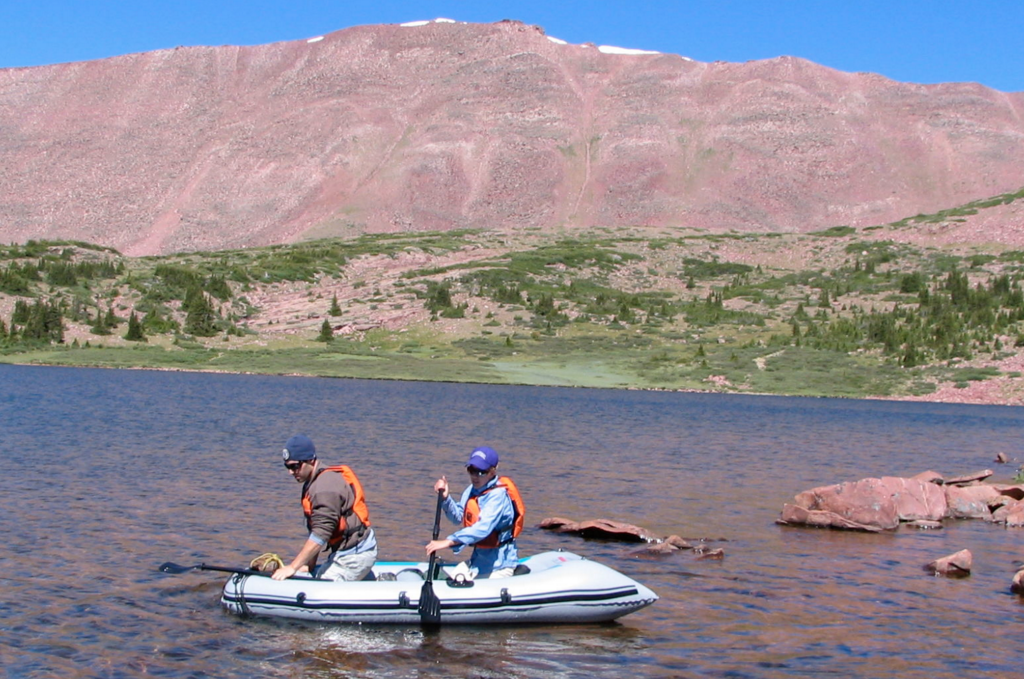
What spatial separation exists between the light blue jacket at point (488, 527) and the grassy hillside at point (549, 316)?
4858 cm

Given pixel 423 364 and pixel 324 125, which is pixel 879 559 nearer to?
pixel 423 364

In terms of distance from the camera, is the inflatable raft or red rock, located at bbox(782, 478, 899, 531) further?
red rock, located at bbox(782, 478, 899, 531)

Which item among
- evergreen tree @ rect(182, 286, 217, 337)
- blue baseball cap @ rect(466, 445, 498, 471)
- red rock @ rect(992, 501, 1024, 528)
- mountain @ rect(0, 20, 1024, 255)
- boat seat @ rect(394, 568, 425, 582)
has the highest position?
mountain @ rect(0, 20, 1024, 255)

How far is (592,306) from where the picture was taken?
271 feet

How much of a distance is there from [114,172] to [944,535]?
154 metres

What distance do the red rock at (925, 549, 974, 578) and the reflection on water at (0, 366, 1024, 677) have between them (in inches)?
7.4

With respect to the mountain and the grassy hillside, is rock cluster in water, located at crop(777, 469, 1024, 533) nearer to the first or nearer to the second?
the grassy hillside

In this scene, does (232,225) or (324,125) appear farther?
(324,125)

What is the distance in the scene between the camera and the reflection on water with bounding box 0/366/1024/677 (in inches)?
465

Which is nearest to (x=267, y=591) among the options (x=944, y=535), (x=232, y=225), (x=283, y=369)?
(x=944, y=535)

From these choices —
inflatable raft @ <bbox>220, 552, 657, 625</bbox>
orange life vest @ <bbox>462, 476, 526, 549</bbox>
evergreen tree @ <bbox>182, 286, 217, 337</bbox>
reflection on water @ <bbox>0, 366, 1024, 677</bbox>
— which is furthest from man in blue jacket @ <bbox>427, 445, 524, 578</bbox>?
evergreen tree @ <bbox>182, 286, 217, 337</bbox>

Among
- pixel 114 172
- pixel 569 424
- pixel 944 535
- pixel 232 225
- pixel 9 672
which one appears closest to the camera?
pixel 9 672

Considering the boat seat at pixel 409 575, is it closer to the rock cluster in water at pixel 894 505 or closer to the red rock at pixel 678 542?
the red rock at pixel 678 542

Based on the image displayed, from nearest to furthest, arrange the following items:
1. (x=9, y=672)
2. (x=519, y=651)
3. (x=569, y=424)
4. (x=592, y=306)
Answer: (x=9, y=672), (x=519, y=651), (x=569, y=424), (x=592, y=306)
